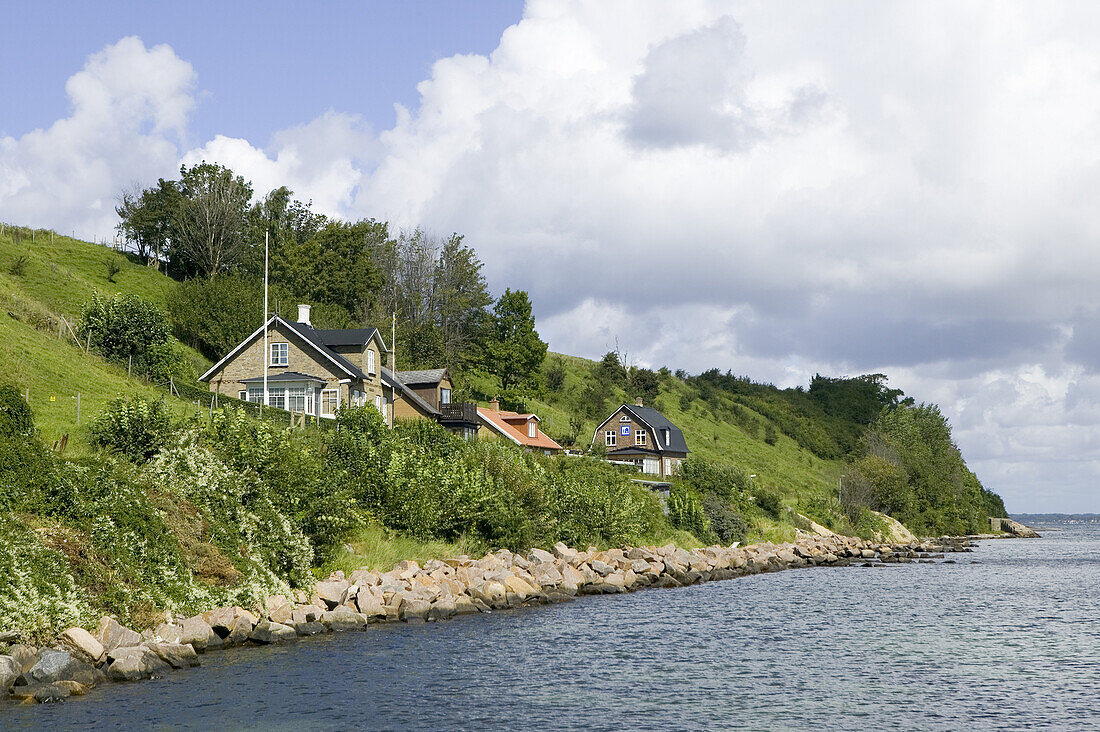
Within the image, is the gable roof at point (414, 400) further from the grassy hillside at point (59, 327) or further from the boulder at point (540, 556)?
the boulder at point (540, 556)

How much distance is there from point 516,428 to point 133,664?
62.7 meters

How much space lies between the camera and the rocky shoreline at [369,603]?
62.4 feet

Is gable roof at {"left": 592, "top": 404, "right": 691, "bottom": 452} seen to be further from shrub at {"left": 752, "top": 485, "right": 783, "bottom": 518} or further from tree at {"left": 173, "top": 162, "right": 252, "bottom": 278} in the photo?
tree at {"left": 173, "top": 162, "right": 252, "bottom": 278}

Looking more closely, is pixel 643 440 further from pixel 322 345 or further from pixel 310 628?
pixel 310 628

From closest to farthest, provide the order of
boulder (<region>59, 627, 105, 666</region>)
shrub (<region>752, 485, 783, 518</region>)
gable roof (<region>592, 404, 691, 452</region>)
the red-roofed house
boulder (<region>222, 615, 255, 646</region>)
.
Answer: boulder (<region>59, 627, 105, 666</region>), boulder (<region>222, 615, 255, 646</region>), shrub (<region>752, 485, 783, 518</region>), the red-roofed house, gable roof (<region>592, 404, 691, 452</region>)

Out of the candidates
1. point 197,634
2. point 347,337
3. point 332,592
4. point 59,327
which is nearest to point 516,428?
point 347,337

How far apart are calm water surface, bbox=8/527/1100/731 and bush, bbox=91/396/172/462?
9239 millimetres

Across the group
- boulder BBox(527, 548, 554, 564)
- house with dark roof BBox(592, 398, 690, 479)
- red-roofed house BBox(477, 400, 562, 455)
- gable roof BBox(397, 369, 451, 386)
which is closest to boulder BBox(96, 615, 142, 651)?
boulder BBox(527, 548, 554, 564)

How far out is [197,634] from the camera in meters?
22.7

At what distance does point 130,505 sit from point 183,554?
1.90m

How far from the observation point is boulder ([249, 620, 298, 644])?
79.2ft

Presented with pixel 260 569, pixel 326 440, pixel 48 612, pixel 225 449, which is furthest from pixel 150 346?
pixel 48 612

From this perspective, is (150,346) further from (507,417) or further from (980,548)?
(980,548)

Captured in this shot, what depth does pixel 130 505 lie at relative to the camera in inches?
979
